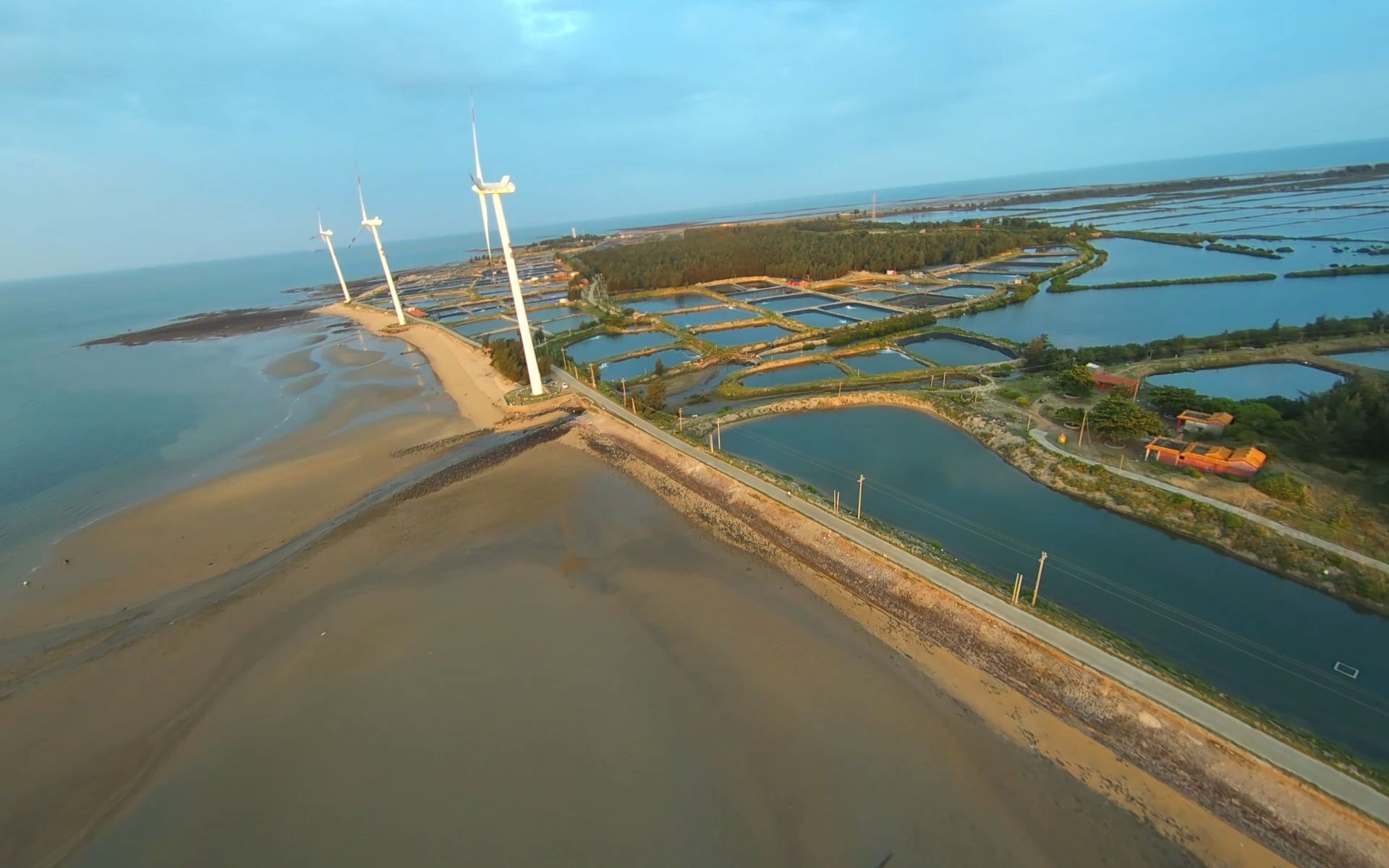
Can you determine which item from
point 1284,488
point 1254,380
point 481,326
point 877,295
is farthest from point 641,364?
point 1254,380

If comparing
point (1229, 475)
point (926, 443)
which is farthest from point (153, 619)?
point (1229, 475)

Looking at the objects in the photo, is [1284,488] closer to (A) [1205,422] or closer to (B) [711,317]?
(A) [1205,422]

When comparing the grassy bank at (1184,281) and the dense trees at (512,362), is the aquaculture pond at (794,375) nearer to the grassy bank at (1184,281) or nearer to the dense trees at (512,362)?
the dense trees at (512,362)

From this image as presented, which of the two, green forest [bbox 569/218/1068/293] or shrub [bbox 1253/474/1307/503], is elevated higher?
green forest [bbox 569/218/1068/293]

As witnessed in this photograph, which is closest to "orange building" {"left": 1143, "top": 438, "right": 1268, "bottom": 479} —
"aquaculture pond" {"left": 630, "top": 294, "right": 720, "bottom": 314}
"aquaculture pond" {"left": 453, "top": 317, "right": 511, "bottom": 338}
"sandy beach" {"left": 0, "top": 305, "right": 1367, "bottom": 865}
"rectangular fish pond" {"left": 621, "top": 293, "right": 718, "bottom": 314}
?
"sandy beach" {"left": 0, "top": 305, "right": 1367, "bottom": 865}

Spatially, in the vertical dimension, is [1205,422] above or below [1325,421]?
below

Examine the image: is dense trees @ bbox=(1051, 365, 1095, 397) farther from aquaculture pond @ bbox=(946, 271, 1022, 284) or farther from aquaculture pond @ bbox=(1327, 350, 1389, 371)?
aquaculture pond @ bbox=(946, 271, 1022, 284)
